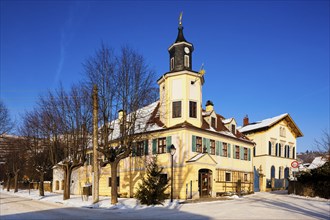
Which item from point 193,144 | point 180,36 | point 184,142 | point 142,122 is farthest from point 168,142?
point 180,36

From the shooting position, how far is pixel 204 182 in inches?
1203

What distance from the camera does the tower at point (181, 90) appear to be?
101ft

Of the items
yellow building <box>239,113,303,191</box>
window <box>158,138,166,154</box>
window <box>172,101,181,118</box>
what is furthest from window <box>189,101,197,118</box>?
yellow building <box>239,113,303,191</box>

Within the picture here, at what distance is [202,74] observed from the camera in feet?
104

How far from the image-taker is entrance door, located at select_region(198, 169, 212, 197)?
98.7 ft

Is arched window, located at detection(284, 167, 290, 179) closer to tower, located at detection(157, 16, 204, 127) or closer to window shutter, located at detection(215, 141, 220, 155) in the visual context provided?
window shutter, located at detection(215, 141, 220, 155)

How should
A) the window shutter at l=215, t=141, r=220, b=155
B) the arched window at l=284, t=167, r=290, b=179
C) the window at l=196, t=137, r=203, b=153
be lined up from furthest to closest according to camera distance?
1. the arched window at l=284, t=167, r=290, b=179
2. the window shutter at l=215, t=141, r=220, b=155
3. the window at l=196, t=137, r=203, b=153

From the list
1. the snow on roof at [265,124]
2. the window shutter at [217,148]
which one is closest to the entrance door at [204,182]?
the window shutter at [217,148]

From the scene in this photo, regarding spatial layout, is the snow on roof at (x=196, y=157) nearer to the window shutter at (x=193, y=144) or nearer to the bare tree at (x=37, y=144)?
the window shutter at (x=193, y=144)

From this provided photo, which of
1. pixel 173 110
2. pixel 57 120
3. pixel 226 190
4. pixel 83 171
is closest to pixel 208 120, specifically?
pixel 173 110

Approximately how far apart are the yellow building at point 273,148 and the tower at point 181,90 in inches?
702

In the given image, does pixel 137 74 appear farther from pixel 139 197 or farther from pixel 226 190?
pixel 226 190

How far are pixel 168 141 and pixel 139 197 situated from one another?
768cm

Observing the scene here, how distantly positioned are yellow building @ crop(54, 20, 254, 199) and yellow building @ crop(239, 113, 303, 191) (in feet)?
36.5
